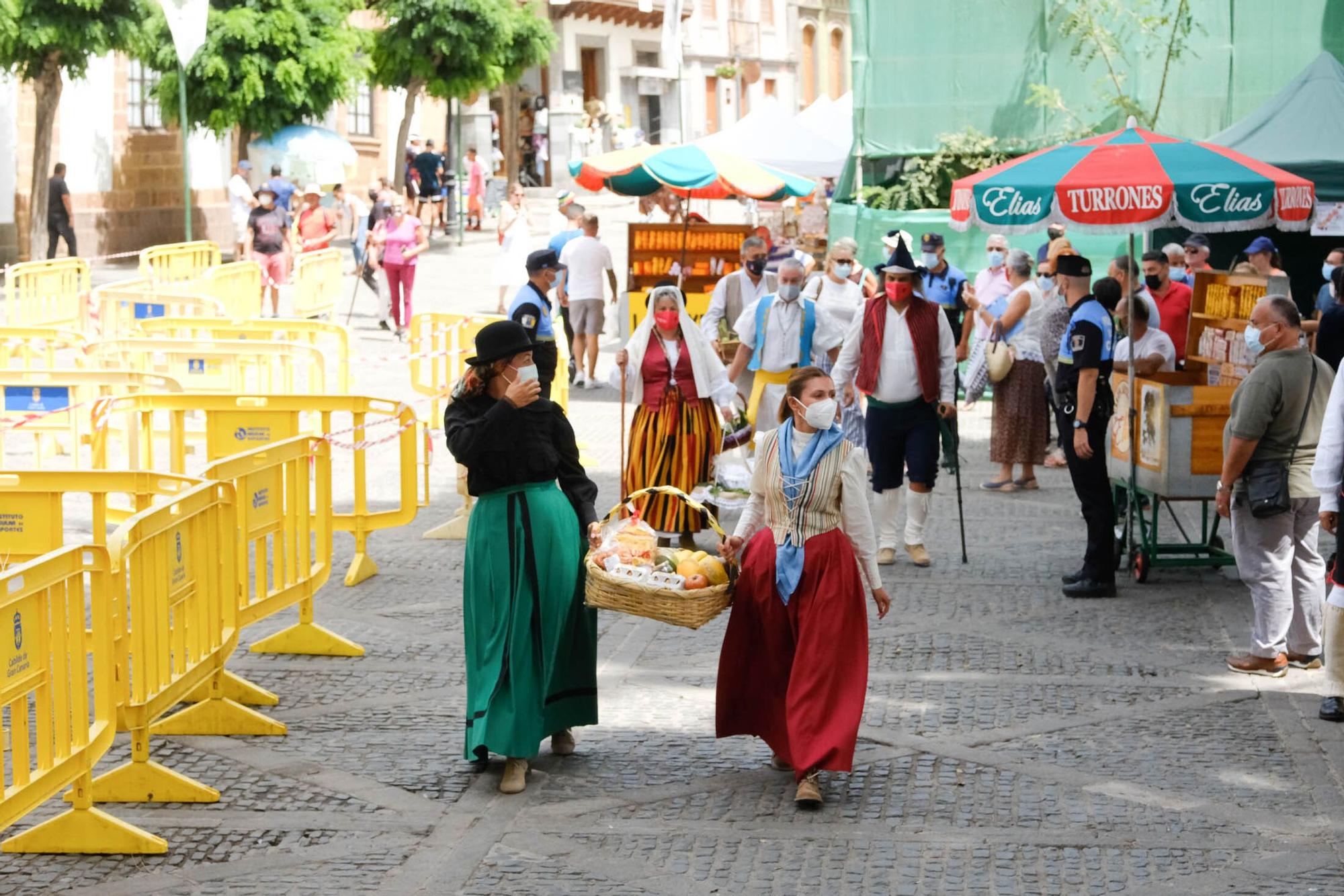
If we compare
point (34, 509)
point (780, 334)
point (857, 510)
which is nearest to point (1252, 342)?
point (780, 334)

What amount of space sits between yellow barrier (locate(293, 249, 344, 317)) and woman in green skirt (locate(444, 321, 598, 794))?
15.0m

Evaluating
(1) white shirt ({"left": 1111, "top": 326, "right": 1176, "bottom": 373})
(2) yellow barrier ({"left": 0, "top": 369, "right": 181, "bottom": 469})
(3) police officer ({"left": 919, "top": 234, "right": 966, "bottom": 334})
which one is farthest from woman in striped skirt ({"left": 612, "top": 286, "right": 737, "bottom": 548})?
(3) police officer ({"left": 919, "top": 234, "right": 966, "bottom": 334})

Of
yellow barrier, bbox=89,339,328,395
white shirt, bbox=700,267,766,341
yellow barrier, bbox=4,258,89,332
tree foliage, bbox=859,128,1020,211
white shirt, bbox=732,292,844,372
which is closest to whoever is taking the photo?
white shirt, bbox=732,292,844,372

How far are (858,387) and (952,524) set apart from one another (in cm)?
187

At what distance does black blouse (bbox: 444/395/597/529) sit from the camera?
6.75 m

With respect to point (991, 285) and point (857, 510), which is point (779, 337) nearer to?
point (991, 285)

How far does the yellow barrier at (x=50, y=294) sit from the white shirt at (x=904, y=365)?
10893 millimetres

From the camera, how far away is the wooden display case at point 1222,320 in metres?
11.0

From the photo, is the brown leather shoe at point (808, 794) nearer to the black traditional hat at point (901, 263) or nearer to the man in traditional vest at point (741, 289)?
the black traditional hat at point (901, 263)

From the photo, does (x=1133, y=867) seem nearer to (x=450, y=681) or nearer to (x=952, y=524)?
(x=450, y=681)

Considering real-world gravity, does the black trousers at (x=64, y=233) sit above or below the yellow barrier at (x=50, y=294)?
above

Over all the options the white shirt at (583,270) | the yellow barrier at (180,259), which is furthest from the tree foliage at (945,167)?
the yellow barrier at (180,259)

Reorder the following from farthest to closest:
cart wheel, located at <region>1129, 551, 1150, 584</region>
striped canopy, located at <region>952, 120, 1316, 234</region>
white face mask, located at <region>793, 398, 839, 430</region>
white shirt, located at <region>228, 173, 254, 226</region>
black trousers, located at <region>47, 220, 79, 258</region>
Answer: black trousers, located at <region>47, 220, 79, 258</region>
white shirt, located at <region>228, 173, 254, 226</region>
cart wheel, located at <region>1129, 551, 1150, 584</region>
striped canopy, located at <region>952, 120, 1316, 234</region>
white face mask, located at <region>793, 398, 839, 430</region>

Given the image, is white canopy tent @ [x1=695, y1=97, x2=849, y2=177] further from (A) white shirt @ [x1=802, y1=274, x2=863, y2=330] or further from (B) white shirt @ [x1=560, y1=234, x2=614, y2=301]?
(A) white shirt @ [x1=802, y1=274, x2=863, y2=330]
